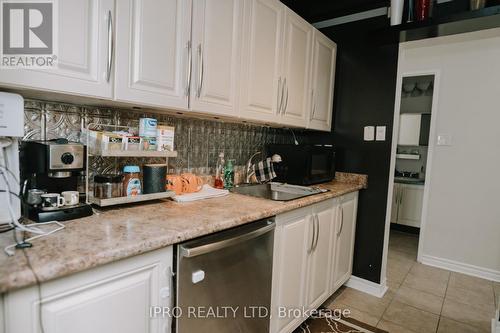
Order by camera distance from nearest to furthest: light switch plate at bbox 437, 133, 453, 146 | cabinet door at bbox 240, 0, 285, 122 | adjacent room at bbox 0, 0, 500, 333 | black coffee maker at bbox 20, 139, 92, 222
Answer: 1. adjacent room at bbox 0, 0, 500, 333
2. black coffee maker at bbox 20, 139, 92, 222
3. cabinet door at bbox 240, 0, 285, 122
4. light switch plate at bbox 437, 133, 453, 146

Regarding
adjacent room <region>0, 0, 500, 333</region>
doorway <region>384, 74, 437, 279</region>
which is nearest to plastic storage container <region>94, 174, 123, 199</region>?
adjacent room <region>0, 0, 500, 333</region>

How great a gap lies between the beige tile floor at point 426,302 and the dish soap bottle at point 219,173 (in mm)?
1291

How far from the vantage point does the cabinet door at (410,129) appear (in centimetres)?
393

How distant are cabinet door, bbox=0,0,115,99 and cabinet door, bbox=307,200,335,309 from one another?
1.34m

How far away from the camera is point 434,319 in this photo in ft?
6.52


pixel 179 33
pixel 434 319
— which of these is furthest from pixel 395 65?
pixel 434 319

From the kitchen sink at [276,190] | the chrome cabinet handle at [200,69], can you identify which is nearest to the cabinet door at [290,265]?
the kitchen sink at [276,190]

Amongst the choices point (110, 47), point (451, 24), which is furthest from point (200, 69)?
point (451, 24)

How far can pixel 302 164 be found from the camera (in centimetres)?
205

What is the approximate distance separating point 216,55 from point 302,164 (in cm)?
101

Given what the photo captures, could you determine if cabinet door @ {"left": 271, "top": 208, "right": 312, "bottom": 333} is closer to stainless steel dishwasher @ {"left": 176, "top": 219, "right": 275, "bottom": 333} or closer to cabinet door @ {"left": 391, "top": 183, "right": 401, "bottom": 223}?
stainless steel dishwasher @ {"left": 176, "top": 219, "right": 275, "bottom": 333}

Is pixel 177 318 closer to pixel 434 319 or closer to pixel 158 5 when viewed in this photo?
pixel 158 5

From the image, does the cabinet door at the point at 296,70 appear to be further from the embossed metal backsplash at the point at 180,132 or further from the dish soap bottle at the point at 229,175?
the dish soap bottle at the point at 229,175

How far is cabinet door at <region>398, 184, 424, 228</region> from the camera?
3699mm
